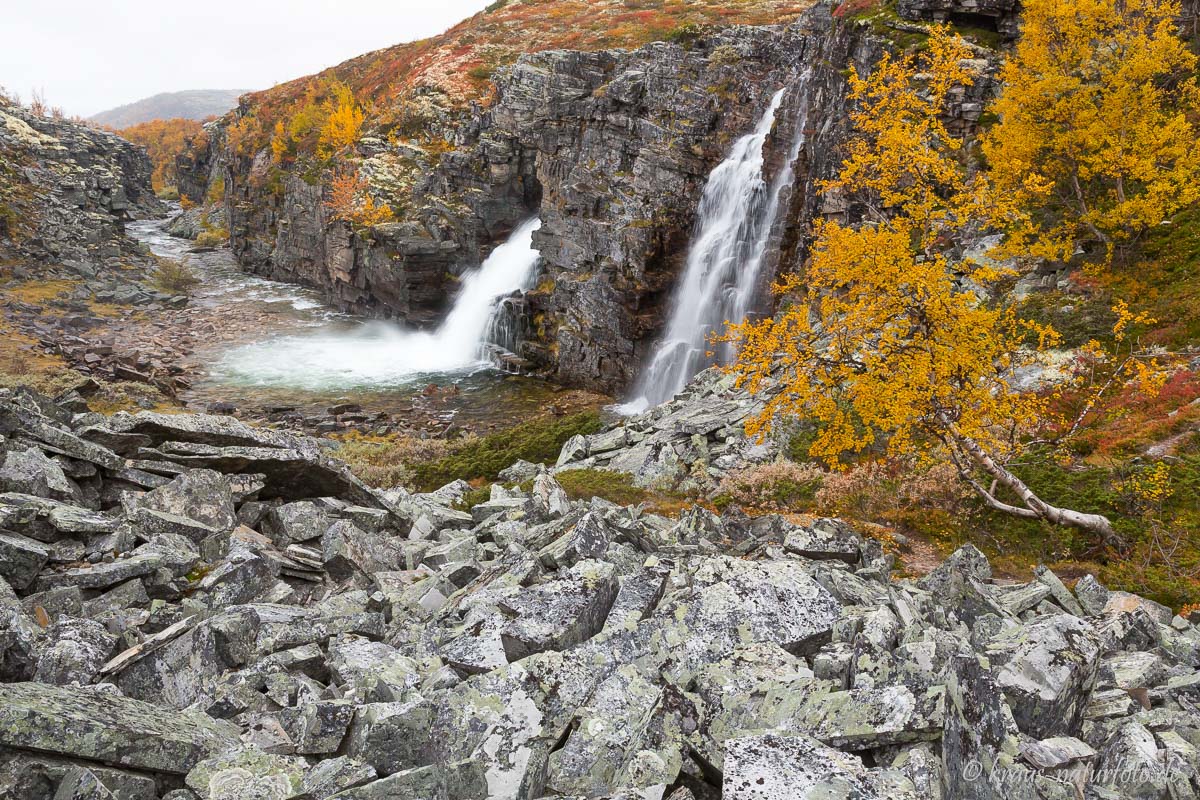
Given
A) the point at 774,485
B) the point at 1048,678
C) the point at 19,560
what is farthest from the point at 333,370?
the point at 1048,678

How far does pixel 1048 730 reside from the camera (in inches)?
224

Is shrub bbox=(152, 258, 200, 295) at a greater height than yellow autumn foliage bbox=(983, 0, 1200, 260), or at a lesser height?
lesser

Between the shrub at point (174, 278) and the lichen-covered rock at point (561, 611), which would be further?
the shrub at point (174, 278)

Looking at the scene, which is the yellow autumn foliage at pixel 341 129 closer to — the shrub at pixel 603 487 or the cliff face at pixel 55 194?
the cliff face at pixel 55 194

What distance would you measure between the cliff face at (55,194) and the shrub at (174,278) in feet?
13.7

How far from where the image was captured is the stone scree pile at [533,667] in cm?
484

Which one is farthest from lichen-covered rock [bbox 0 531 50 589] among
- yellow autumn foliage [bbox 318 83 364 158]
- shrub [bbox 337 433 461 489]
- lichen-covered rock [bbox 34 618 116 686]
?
yellow autumn foliage [bbox 318 83 364 158]

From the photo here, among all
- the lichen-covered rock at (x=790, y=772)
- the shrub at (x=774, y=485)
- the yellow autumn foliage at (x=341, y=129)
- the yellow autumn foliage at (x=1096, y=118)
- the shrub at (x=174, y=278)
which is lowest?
the shrub at (x=774, y=485)

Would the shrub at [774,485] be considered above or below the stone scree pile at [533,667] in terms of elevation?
below

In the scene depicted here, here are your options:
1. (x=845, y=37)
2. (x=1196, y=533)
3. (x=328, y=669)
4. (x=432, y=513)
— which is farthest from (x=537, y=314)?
(x=328, y=669)

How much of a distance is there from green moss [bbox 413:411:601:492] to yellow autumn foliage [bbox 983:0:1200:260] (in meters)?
15.8

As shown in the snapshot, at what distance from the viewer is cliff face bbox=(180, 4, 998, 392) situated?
123 feet

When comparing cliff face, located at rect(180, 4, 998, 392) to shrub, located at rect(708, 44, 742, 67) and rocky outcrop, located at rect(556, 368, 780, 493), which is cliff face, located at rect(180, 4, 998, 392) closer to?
shrub, located at rect(708, 44, 742, 67)

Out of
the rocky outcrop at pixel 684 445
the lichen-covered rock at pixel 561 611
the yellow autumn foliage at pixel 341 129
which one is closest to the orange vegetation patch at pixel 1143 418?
the rocky outcrop at pixel 684 445
